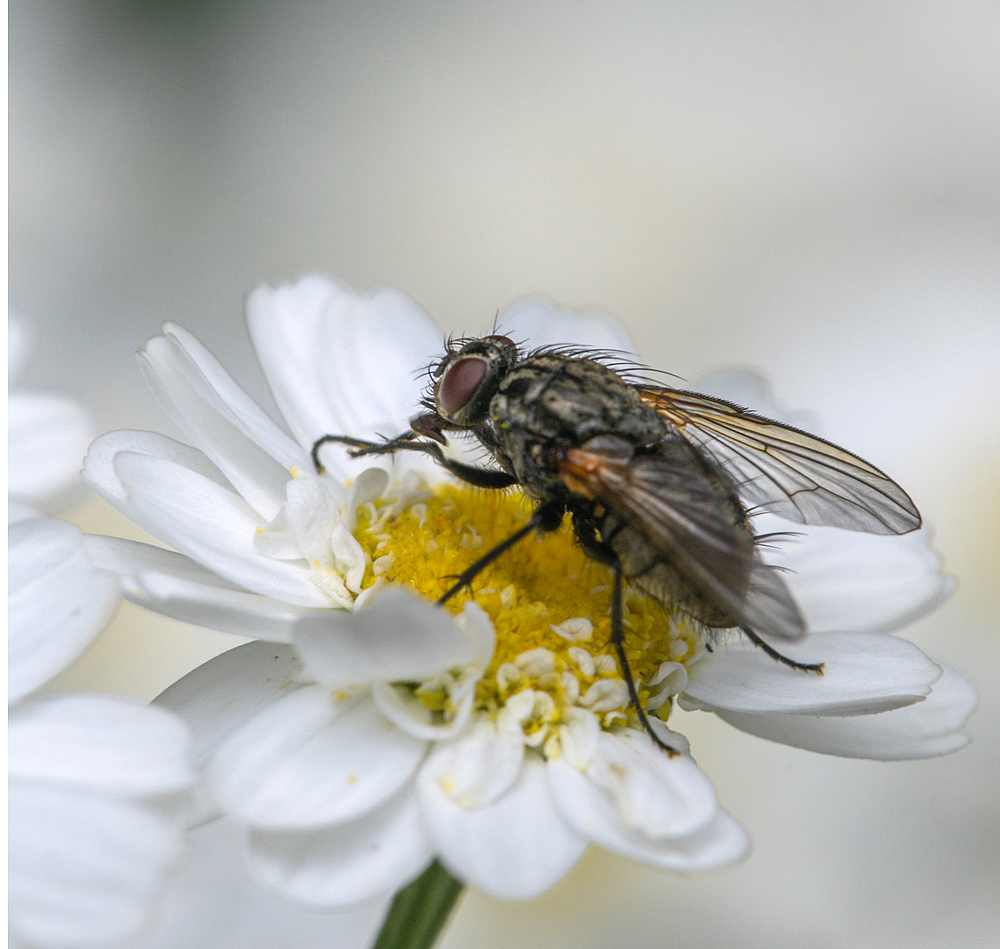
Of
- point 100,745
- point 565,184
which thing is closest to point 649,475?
point 100,745

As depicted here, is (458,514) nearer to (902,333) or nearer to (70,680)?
(70,680)

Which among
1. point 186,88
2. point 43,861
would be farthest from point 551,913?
point 186,88

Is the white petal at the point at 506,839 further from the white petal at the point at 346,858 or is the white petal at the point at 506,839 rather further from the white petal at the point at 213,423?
the white petal at the point at 213,423

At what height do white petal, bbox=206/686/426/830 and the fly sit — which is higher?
the fly

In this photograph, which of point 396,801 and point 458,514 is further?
point 458,514

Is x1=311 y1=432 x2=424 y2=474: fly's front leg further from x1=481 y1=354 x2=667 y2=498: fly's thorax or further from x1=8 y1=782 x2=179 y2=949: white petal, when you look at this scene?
x1=8 y1=782 x2=179 y2=949: white petal

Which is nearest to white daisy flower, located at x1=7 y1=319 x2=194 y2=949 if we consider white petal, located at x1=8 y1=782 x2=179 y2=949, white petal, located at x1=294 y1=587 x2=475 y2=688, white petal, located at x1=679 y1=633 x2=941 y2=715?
white petal, located at x1=8 y1=782 x2=179 y2=949

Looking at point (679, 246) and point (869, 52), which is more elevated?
point (869, 52)
